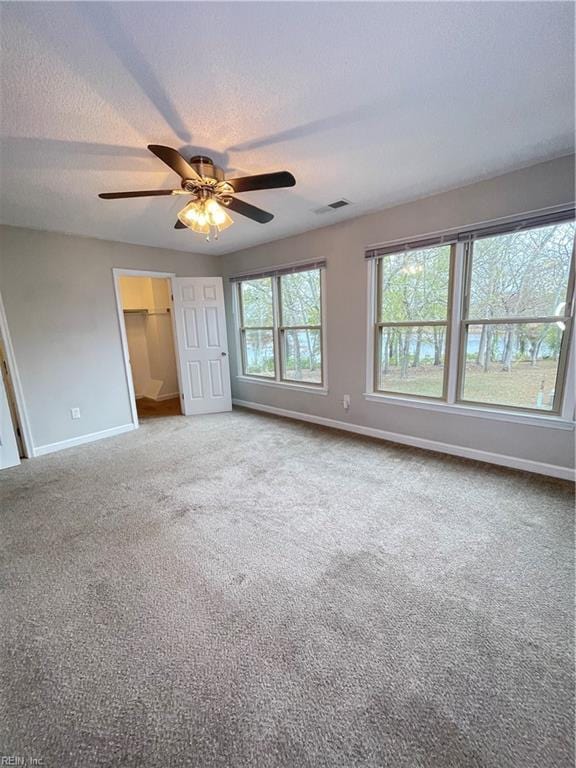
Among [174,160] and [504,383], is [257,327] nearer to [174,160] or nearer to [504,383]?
[174,160]

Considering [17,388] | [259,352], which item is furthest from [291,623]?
[259,352]

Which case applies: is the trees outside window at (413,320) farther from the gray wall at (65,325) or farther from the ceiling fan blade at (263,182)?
the gray wall at (65,325)

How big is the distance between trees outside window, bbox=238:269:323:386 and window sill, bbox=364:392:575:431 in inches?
38.4

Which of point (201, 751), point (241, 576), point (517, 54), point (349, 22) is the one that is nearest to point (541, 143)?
point (517, 54)

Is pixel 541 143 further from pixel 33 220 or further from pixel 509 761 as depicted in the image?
pixel 33 220

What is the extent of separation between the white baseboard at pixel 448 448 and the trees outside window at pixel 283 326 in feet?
1.70

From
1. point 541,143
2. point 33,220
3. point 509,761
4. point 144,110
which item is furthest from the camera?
point 33,220

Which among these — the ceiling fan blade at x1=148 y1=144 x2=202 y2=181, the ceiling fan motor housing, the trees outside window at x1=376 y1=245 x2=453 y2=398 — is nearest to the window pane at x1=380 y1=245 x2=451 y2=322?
the trees outside window at x1=376 y1=245 x2=453 y2=398

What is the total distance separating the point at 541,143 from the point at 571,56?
2.66 feet

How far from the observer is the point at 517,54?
1335 millimetres

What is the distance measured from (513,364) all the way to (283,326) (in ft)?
8.88

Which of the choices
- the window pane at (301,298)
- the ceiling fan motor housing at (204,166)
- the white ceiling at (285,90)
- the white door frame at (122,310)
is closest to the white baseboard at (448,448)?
the window pane at (301,298)

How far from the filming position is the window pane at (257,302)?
14.4 feet

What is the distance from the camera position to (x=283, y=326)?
4.29m
